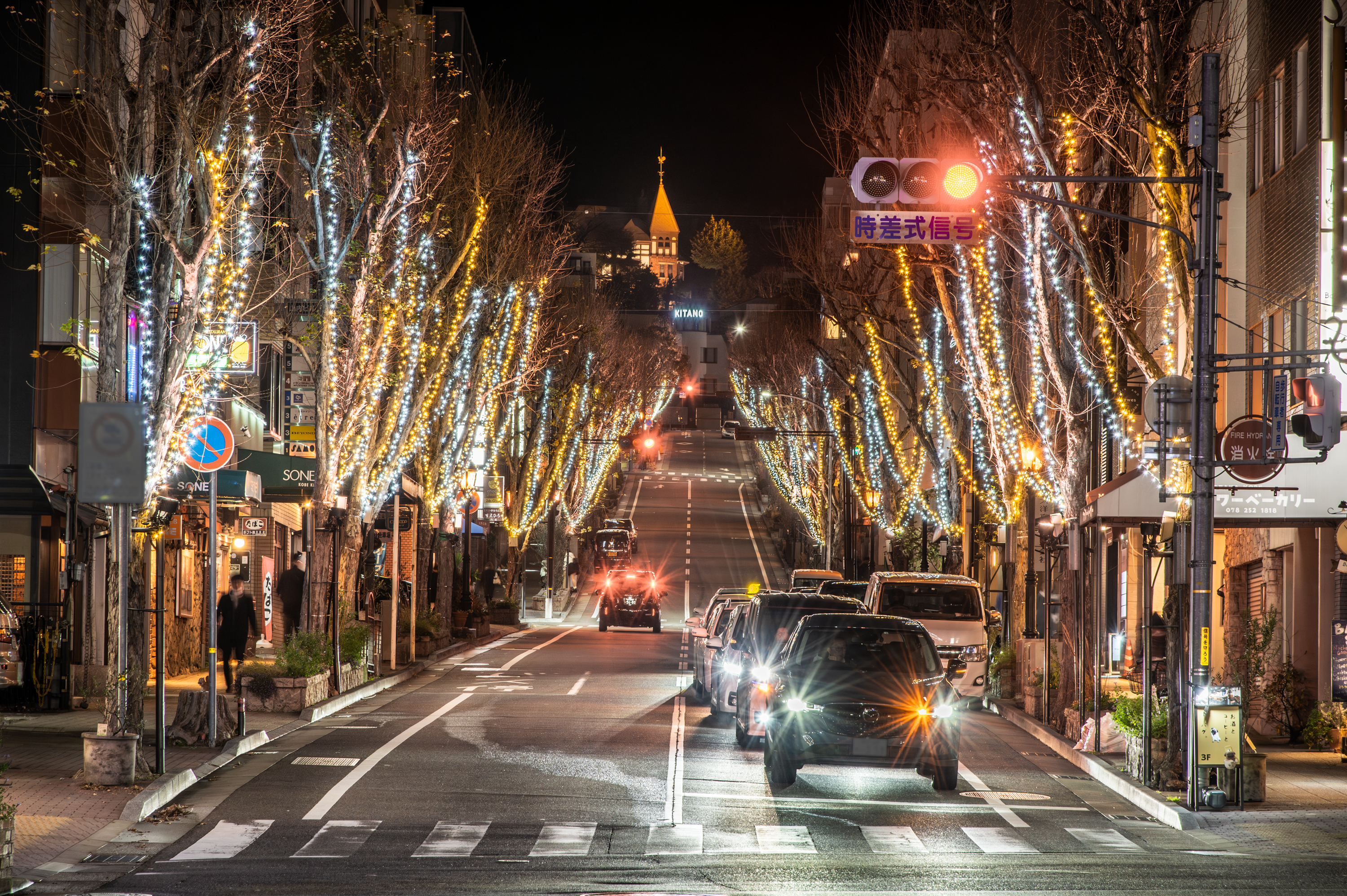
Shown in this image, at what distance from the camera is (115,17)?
54.0 ft

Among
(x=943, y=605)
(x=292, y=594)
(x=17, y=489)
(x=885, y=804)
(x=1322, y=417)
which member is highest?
(x=1322, y=417)

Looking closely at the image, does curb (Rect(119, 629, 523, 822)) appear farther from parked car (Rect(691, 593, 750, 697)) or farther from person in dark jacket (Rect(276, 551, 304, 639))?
parked car (Rect(691, 593, 750, 697))

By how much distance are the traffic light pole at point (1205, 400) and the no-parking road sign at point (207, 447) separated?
10501mm

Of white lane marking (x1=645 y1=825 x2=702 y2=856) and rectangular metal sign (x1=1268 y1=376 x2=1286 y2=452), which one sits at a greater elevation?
rectangular metal sign (x1=1268 y1=376 x2=1286 y2=452)

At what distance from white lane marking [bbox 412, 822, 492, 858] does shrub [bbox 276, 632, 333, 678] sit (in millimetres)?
9684

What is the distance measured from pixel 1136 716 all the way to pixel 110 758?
11174 millimetres

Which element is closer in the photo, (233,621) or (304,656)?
(304,656)

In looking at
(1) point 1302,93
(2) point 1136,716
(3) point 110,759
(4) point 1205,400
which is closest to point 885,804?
(2) point 1136,716

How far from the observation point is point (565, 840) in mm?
12555

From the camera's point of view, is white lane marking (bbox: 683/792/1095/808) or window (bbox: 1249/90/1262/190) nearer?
white lane marking (bbox: 683/792/1095/808)

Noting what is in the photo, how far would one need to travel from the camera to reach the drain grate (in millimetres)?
11547

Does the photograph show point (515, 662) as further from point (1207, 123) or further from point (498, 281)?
point (1207, 123)

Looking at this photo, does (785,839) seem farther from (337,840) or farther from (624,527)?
(624,527)

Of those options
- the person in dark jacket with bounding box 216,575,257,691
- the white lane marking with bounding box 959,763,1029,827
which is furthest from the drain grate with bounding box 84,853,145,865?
the person in dark jacket with bounding box 216,575,257,691
